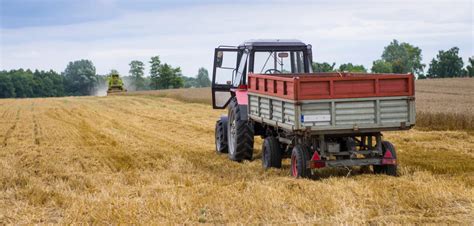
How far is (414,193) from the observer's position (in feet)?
28.2

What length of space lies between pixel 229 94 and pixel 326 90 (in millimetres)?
4546

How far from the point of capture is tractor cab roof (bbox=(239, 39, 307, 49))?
13.8 meters

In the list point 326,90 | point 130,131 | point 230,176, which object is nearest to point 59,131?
point 130,131

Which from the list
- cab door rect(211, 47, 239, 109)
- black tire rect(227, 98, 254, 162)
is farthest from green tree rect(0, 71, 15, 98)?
black tire rect(227, 98, 254, 162)

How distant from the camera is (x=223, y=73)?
48.2ft

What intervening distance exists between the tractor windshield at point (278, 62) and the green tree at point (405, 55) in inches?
4575

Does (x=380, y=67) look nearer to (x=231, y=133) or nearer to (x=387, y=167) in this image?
(x=231, y=133)

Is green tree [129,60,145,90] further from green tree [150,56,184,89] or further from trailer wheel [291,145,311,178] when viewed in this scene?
trailer wheel [291,145,311,178]

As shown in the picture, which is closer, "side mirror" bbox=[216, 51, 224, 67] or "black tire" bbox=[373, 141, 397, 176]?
"black tire" bbox=[373, 141, 397, 176]

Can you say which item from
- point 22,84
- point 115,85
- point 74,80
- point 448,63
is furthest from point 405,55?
point 115,85

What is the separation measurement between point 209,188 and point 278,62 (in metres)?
5.14

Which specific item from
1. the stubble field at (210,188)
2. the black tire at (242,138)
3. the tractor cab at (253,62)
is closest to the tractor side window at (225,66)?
the tractor cab at (253,62)

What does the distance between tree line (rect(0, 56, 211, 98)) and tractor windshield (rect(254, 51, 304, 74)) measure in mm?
91958

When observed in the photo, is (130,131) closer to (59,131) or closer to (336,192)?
(59,131)
